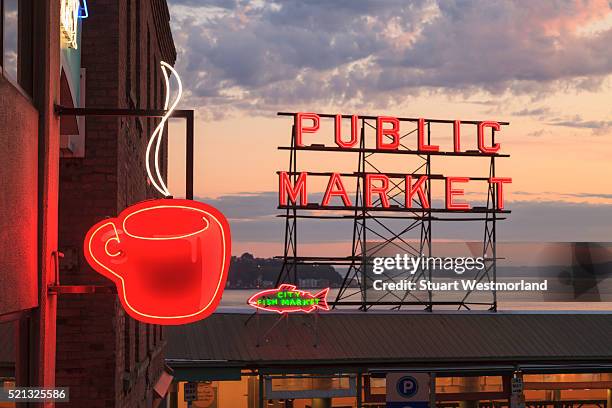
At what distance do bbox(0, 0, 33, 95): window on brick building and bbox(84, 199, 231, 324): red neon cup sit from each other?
1.50m

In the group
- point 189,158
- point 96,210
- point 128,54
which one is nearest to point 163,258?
point 189,158

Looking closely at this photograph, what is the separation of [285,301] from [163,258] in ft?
88.4

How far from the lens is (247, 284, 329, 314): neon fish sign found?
3516 cm

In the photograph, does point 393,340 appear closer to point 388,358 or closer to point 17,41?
point 388,358

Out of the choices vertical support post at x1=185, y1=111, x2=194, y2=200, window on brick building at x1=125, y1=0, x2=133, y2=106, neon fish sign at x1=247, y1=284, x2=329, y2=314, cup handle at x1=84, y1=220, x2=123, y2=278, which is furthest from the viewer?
neon fish sign at x1=247, y1=284, x2=329, y2=314

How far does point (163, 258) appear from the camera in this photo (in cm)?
864

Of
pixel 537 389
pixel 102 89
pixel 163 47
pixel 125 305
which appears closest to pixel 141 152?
pixel 102 89

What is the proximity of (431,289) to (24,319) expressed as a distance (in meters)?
35.4

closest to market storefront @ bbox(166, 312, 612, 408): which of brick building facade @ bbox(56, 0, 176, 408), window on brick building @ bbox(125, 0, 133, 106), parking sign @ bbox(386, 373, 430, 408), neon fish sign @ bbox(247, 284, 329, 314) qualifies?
neon fish sign @ bbox(247, 284, 329, 314)

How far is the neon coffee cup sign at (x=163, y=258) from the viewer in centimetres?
859

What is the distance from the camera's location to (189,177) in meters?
9.33

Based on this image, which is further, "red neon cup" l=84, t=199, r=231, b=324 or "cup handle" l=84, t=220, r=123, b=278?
"cup handle" l=84, t=220, r=123, b=278

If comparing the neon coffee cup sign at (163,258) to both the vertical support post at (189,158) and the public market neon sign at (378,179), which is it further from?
the public market neon sign at (378,179)

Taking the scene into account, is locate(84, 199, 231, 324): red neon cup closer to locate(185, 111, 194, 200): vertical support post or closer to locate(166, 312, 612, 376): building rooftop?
locate(185, 111, 194, 200): vertical support post
